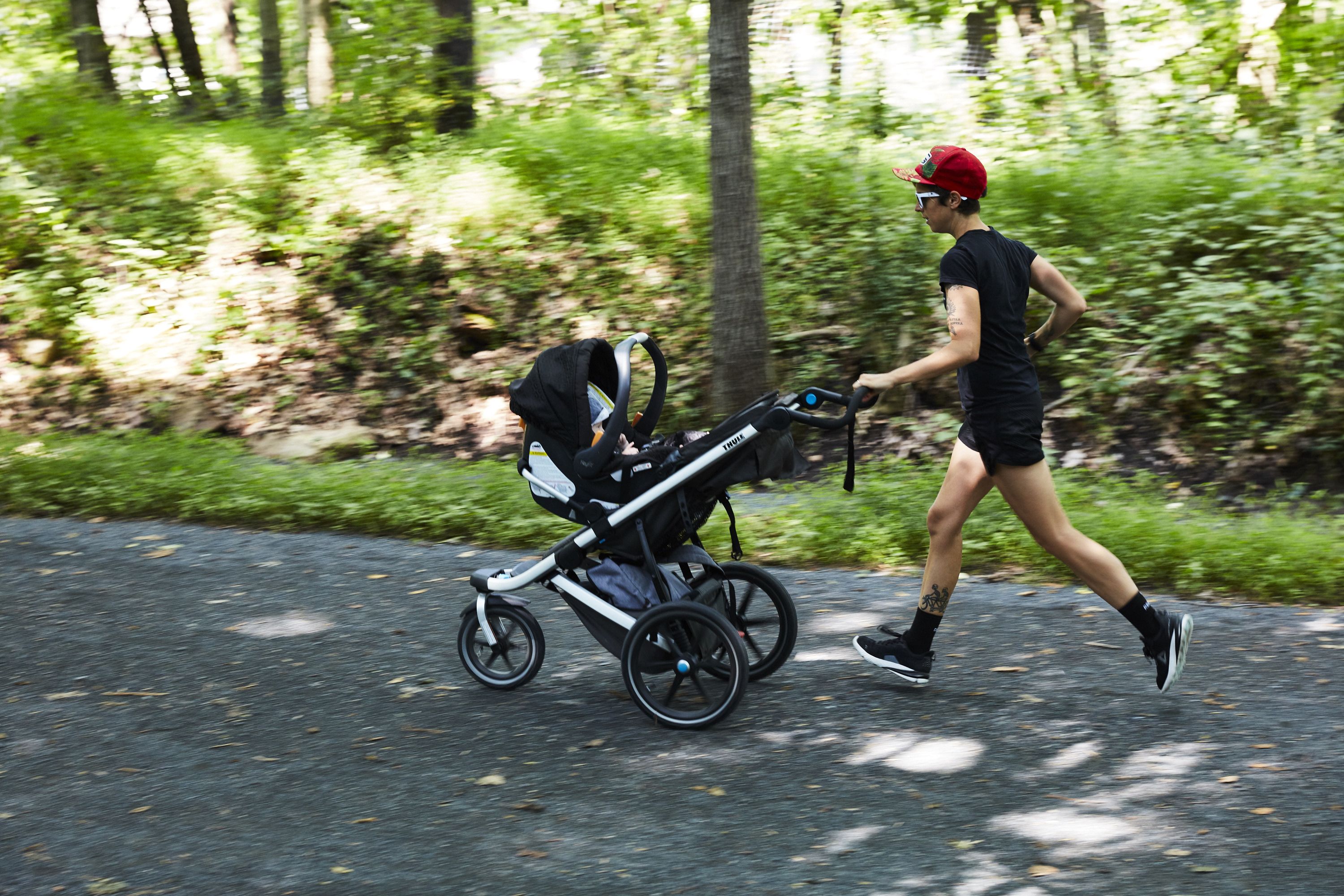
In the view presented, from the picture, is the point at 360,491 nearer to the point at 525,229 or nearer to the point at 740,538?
the point at 740,538

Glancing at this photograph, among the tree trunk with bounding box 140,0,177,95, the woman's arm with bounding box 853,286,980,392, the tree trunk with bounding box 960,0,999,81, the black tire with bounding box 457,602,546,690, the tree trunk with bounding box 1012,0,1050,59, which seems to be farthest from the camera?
the tree trunk with bounding box 140,0,177,95

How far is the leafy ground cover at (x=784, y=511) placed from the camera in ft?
20.0

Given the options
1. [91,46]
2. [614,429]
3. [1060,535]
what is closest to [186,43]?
[91,46]

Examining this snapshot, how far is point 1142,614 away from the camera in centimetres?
452

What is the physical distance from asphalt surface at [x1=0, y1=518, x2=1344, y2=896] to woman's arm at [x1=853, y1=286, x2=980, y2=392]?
1.37 meters

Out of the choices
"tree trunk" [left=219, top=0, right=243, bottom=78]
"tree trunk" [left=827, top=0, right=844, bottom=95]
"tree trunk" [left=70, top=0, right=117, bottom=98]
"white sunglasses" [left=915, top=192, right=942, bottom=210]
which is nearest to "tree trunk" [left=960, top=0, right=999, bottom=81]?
"tree trunk" [left=827, top=0, right=844, bottom=95]

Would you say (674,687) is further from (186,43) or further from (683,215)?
(186,43)

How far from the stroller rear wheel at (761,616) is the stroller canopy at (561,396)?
0.90m

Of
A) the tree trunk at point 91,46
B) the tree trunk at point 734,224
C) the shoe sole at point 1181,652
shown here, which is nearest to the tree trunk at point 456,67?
the tree trunk at point 91,46

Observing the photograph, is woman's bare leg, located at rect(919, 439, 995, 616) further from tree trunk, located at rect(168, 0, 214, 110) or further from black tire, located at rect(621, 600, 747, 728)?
tree trunk, located at rect(168, 0, 214, 110)

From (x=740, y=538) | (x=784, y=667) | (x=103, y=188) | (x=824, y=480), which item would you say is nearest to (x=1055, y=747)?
(x=784, y=667)

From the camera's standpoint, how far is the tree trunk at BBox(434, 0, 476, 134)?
14133 mm

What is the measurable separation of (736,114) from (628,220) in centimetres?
311

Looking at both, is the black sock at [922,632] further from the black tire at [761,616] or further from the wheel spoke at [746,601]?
the wheel spoke at [746,601]
